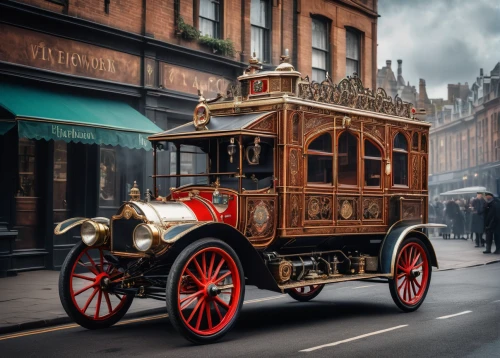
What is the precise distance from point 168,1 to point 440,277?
870 cm

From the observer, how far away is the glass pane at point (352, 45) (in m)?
23.9

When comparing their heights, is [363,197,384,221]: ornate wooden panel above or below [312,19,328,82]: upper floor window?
below

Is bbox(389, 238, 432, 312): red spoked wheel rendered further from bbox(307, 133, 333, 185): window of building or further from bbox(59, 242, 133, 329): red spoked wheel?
bbox(59, 242, 133, 329): red spoked wheel

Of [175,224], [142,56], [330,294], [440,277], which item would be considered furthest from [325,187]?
[142,56]

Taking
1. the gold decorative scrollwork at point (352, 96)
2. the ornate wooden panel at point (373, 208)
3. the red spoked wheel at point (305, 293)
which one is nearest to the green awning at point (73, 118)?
the red spoked wheel at point (305, 293)

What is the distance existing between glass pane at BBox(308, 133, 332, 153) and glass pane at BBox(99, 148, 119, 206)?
7.41m

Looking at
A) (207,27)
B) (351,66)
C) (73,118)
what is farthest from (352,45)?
(73,118)

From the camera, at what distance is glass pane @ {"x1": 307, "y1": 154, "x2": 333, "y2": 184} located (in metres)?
9.78

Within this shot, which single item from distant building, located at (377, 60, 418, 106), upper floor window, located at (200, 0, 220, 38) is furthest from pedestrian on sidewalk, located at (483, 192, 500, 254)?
distant building, located at (377, 60, 418, 106)

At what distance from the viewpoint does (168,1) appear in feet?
57.7

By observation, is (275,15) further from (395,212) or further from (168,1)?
(395,212)

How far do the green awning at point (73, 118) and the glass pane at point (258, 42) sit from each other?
17.6ft

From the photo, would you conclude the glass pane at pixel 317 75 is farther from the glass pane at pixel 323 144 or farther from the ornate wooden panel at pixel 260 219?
the ornate wooden panel at pixel 260 219

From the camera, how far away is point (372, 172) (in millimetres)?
10805
